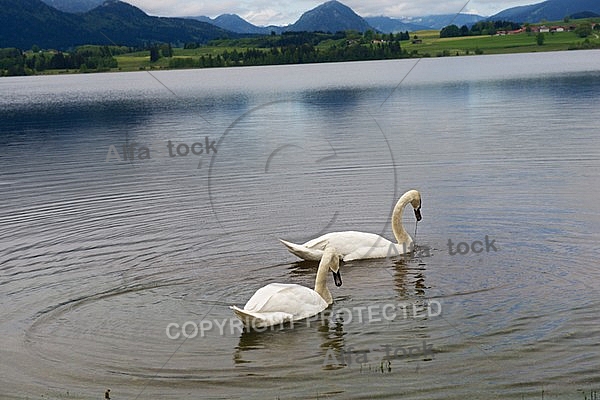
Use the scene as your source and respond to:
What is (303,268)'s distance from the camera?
23875 mm

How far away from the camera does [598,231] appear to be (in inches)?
1000

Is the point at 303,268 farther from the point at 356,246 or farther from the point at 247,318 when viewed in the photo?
the point at 247,318

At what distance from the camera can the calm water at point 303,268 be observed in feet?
52.2

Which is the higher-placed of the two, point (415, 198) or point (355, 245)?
point (415, 198)

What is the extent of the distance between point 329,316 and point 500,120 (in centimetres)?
4157

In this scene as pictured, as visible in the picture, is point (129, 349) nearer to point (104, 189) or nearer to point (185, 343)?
point (185, 343)

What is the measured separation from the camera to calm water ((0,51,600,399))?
52.2 feet

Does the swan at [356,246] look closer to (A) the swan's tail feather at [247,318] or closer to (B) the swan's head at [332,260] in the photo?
(B) the swan's head at [332,260]

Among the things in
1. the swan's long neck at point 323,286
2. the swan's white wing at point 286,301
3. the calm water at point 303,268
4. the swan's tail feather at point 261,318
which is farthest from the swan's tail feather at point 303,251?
the swan's tail feather at point 261,318

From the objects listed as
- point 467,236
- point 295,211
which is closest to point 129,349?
point 467,236

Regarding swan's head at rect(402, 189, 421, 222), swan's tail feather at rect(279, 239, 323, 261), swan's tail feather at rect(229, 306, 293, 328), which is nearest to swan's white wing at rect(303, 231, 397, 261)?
swan's tail feather at rect(279, 239, 323, 261)

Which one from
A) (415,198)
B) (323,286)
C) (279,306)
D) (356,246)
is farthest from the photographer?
(415,198)

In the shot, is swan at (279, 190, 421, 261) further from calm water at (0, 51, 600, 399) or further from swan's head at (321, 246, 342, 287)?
swan's head at (321, 246, 342, 287)

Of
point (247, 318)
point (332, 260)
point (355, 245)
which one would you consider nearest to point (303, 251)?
point (355, 245)
